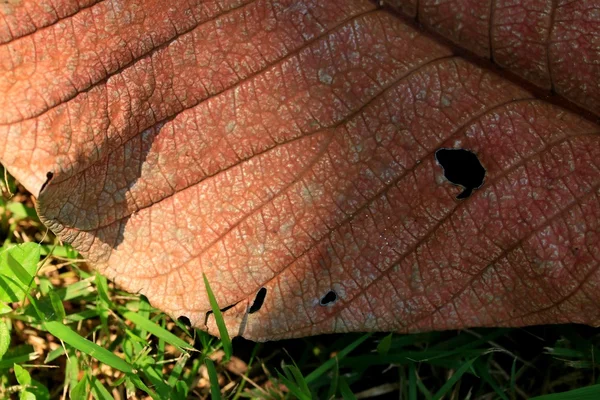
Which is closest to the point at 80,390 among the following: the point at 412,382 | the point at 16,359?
the point at 16,359

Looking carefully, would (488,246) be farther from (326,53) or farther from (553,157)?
(326,53)

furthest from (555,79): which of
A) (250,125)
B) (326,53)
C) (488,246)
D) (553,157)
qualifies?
(250,125)

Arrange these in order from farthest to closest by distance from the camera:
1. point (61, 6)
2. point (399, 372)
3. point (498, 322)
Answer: point (399, 372) < point (498, 322) < point (61, 6)

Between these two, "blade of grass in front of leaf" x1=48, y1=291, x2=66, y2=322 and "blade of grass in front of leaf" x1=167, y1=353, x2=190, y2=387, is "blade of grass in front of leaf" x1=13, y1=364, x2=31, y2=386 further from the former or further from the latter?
"blade of grass in front of leaf" x1=167, y1=353, x2=190, y2=387

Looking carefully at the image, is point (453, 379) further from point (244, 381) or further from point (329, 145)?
point (329, 145)

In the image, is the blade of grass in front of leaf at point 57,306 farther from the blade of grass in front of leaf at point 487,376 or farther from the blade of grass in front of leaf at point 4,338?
the blade of grass in front of leaf at point 487,376
